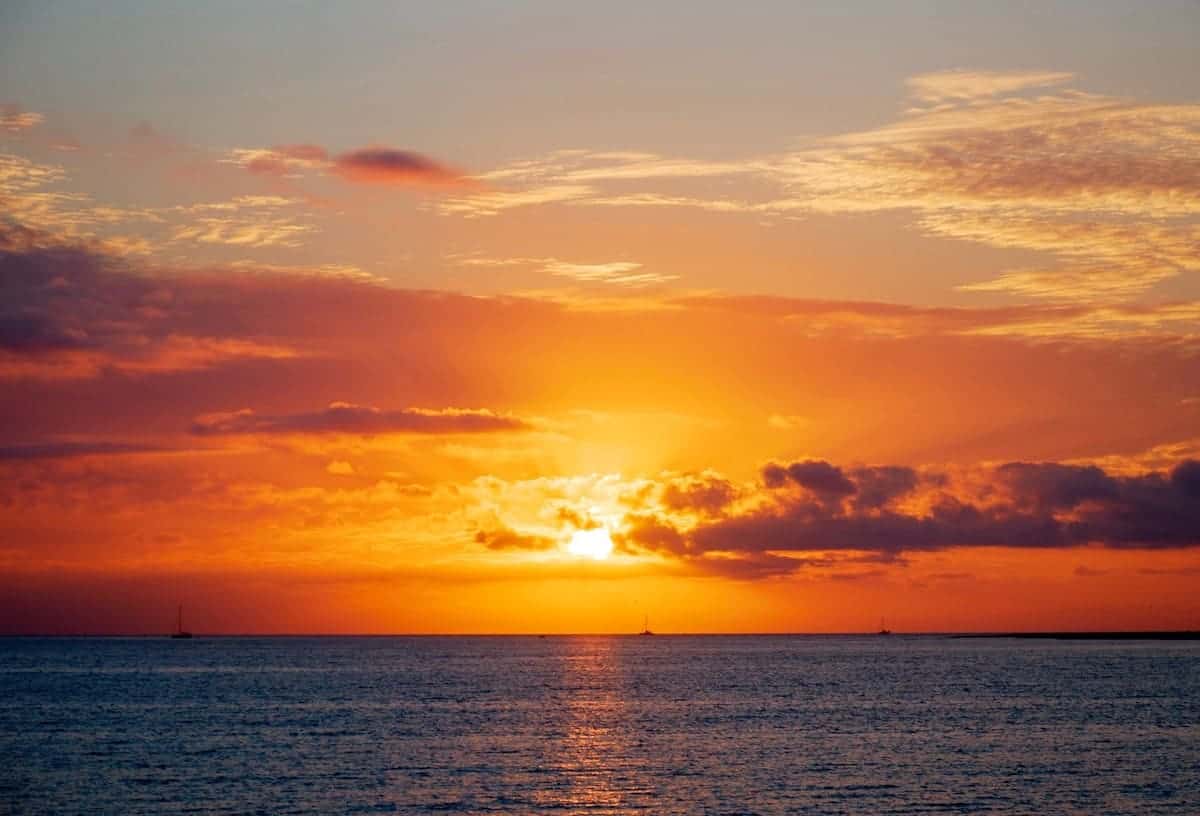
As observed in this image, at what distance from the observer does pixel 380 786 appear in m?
78.9

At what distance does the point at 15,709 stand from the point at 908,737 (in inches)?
3653

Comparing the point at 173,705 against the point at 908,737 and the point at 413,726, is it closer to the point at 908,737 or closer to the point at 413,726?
the point at 413,726

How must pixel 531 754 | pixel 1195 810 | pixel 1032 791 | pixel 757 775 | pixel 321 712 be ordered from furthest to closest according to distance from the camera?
1. pixel 321 712
2. pixel 531 754
3. pixel 757 775
4. pixel 1032 791
5. pixel 1195 810

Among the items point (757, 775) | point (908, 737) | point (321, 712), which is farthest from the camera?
point (321, 712)

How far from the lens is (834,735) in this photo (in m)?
106

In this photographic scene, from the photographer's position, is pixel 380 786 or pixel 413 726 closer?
pixel 380 786

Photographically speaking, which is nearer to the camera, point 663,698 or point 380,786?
point 380,786

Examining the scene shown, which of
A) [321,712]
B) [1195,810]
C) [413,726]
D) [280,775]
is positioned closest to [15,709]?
[321,712]

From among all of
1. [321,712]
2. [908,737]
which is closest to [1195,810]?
[908,737]

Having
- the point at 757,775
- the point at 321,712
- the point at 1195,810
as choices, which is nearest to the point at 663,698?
the point at 321,712

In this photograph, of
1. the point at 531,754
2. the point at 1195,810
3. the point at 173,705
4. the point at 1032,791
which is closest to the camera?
the point at 1195,810

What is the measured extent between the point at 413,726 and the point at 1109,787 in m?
60.5

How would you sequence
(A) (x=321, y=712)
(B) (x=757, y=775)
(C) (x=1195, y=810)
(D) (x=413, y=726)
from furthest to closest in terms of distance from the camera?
(A) (x=321, y=712)
(D) (x=413, y=726)
(B) (x=757, y=775)
(C) (x=1195, y=810)

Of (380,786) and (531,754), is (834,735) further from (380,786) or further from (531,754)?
(380,786)
